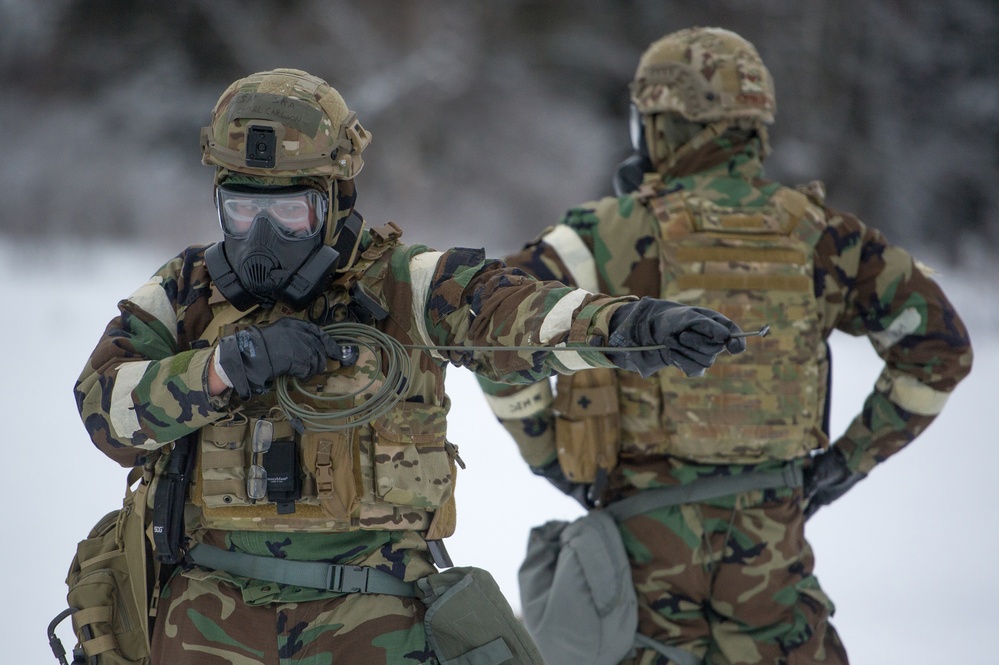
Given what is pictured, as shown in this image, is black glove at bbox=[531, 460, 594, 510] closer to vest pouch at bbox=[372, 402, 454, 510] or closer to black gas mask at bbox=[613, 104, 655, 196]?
black gas mask at bbox=[613, 104, 655, 196]

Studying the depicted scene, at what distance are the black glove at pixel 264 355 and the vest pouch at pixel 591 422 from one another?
3.70ft

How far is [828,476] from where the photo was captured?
3123 mm

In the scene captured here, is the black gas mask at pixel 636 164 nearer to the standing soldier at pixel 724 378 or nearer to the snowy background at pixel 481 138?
the standing soldier at pixel 724 378

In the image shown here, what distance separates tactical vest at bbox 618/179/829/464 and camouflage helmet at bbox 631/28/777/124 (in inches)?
11.0

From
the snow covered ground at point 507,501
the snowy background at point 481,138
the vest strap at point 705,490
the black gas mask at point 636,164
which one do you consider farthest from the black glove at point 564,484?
the snowy background at point 481,138

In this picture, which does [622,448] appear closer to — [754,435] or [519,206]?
[754,435]

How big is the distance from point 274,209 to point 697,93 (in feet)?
4.63

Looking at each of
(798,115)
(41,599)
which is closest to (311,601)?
(41,599)

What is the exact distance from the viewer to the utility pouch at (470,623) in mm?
1971

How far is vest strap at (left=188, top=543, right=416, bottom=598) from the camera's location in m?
1.96

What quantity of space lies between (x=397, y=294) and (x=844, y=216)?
1437 millimetres

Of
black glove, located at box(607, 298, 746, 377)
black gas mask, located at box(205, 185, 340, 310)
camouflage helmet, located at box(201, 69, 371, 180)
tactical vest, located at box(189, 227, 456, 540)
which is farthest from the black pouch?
black glove, located at box(607, 298, 746, 377)

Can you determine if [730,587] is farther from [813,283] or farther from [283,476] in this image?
[283,476]

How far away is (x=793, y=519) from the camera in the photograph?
290 cm
